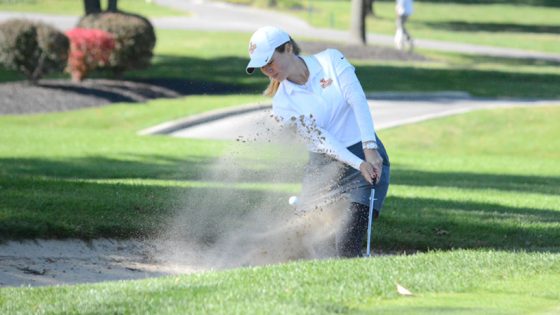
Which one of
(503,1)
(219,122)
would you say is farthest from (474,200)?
(503,1)

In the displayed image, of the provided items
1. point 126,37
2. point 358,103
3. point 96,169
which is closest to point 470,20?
point 126,37

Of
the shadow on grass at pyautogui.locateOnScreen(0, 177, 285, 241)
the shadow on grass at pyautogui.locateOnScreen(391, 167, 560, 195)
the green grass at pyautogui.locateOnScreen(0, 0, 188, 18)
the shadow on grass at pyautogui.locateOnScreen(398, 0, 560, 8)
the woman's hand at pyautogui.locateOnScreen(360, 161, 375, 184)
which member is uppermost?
the woman's hand at pyautogui.locateOnScreen(360, 161, 375, 184)

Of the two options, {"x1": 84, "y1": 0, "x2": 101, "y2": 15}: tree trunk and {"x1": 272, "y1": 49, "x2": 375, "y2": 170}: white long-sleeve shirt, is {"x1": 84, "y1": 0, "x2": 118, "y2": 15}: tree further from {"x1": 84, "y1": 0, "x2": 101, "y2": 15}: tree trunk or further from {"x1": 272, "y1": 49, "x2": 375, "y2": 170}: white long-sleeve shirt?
{"x1": 272, "y1": 49, "x2": 375, "y2": 170}: white long-sleeve shirt

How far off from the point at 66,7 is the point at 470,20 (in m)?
19.8

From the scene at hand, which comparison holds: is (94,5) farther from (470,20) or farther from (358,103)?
(470,20)

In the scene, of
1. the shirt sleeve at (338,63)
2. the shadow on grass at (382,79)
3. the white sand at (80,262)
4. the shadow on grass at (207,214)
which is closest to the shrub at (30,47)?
the shadow on grass at (382,79)

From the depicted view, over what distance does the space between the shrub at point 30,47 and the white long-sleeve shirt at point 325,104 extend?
1777 cm

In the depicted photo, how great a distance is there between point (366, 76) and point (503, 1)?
1713 inches

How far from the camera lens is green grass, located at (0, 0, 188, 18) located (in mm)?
52500

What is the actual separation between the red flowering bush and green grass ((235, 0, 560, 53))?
850 inches

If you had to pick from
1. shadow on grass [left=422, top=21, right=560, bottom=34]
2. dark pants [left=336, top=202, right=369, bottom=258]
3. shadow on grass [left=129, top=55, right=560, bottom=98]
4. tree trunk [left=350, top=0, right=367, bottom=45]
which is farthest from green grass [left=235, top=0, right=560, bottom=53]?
dark pants [left=336, top=202, right=369, bottom=258]

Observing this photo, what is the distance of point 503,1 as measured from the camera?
71688 mm

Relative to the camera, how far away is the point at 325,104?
25.7 feet

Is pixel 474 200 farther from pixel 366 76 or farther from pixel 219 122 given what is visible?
pixel 366 76
